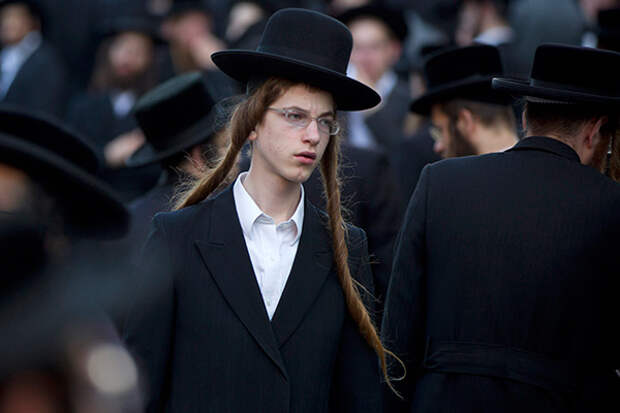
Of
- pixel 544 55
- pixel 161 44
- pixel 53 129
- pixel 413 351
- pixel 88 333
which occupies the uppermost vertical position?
pixel 161 44

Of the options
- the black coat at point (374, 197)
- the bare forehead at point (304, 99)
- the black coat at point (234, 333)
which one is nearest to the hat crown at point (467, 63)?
the black coat at point (374, 197)

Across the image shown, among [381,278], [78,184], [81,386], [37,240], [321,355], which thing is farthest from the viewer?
[381,278]

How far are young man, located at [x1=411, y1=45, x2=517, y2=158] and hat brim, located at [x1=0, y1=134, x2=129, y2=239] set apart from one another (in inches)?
122

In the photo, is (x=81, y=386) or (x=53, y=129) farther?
(x=53, y=129)

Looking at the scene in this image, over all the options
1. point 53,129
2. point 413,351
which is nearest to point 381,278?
point 413,351

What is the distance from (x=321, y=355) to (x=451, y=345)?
0.50 metres

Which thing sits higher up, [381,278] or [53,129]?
[53,129]

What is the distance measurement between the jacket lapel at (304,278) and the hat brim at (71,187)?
4.41 feet

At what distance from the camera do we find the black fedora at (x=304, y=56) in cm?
326

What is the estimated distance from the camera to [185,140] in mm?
4840

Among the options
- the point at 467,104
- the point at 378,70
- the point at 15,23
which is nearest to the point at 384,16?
the point at 378,70

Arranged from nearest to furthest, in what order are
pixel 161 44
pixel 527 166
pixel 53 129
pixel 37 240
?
pixel 37 240, pixel 53 129, pixel 527 166, pixel 161 44

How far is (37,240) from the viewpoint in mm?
1441

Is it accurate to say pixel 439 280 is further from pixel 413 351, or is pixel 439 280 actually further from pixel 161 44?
pixel 161 44
